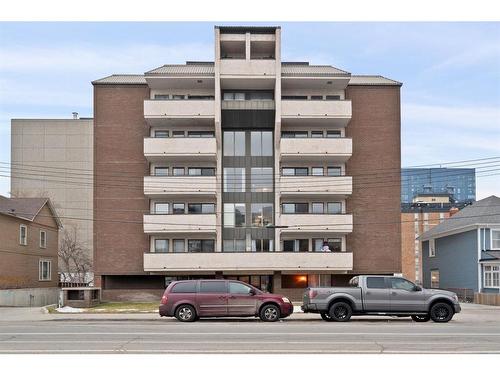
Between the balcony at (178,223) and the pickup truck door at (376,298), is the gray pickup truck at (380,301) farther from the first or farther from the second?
the balcony at (178,223)

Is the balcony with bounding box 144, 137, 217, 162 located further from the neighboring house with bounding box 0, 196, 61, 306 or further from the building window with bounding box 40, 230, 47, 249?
the building window with bounding box 40, 230, 47, 249

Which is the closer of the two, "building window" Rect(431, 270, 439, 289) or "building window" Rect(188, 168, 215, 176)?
"building window" Rect(188, 168, 215, 176)

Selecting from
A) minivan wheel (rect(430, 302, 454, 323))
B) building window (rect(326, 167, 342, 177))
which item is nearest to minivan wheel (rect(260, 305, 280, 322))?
minivan wheel (rect(430, 302, 454, 323))

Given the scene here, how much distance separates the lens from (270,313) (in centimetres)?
2531

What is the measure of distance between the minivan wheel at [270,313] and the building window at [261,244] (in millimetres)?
23157

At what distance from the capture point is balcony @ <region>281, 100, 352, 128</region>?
154 ft

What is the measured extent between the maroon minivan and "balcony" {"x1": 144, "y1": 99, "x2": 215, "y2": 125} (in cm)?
2336

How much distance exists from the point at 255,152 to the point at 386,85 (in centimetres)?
1088

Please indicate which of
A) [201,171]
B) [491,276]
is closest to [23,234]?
[201,171]

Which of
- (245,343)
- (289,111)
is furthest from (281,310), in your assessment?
(289,111)

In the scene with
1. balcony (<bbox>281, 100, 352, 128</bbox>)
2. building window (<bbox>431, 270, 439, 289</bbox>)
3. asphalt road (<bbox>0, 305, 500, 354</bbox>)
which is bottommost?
building window (<bbox>431, 270, 439, 289</bbox>)

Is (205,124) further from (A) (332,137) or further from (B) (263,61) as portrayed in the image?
(A) (332,137)

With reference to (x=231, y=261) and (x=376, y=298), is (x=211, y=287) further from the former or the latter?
(x=231, y=261)

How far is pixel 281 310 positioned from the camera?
25391mm
